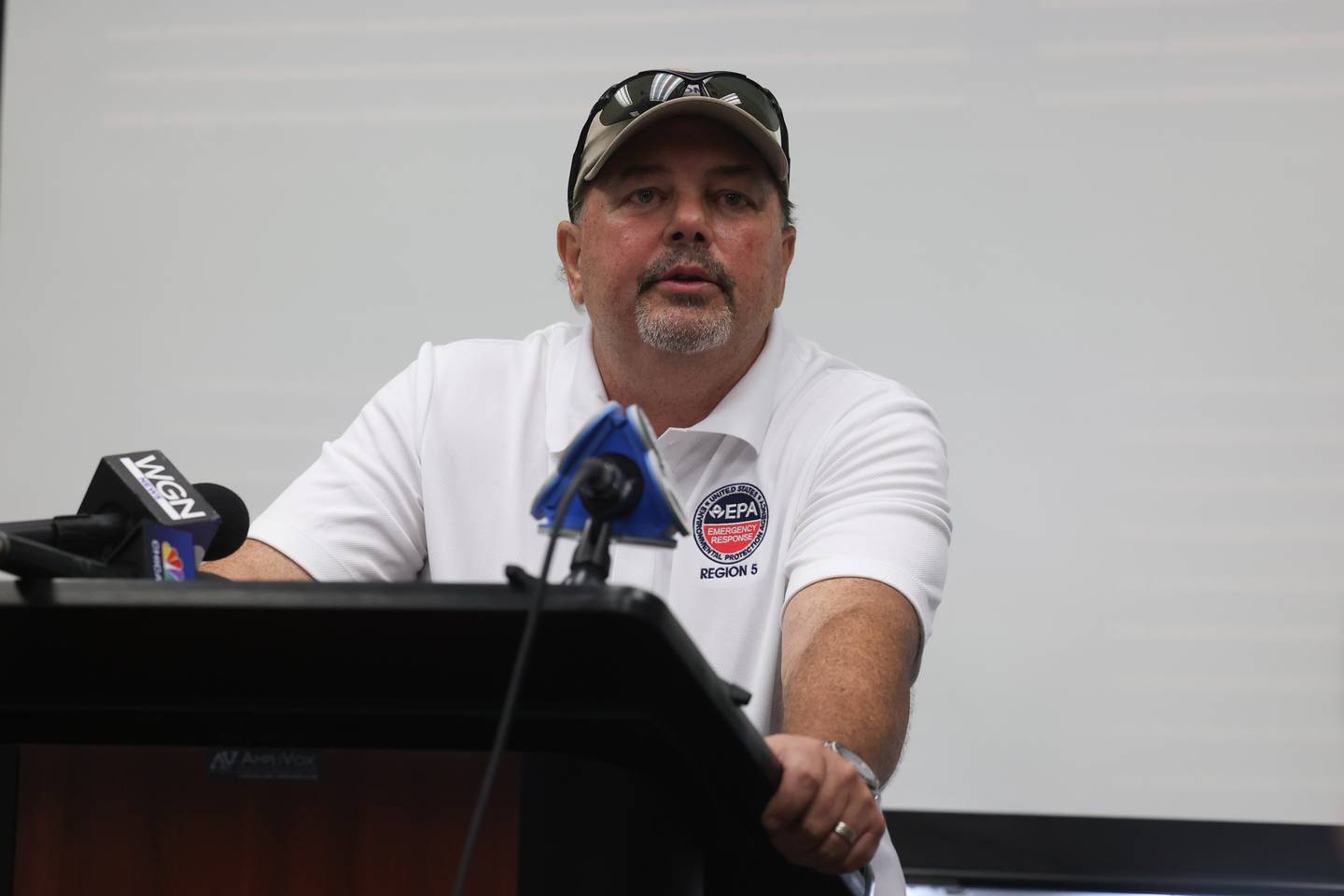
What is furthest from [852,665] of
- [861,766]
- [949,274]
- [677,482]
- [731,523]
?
[949,274]

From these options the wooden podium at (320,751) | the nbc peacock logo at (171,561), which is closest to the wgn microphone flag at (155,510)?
the nbc peacock logo at (171,561)

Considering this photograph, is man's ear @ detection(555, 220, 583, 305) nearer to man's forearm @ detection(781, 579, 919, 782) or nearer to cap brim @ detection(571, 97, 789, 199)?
cap brim @ detection(571, 97, 789, 199)

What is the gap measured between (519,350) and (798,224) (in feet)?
2.58

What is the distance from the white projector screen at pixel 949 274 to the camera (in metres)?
2.24

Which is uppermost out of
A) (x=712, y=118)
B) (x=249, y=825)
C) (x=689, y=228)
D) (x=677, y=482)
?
(x=712, y=118)

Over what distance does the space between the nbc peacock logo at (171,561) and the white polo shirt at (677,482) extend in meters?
0.68

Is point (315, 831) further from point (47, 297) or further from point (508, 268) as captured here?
point (47, 297)

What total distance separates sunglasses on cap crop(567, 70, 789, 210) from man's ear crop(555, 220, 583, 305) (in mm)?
210

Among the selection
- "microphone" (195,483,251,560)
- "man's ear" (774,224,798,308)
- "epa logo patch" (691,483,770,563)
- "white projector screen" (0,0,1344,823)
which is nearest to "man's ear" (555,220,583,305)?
"man's ear" (774,224,798,308)

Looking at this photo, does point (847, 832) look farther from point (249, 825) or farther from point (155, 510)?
point (155, 510)

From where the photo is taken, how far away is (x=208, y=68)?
2646mm

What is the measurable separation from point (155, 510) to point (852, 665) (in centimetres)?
60

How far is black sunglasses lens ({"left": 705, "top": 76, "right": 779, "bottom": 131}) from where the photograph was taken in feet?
Answer: 5.57

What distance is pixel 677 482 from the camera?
1.71 m
